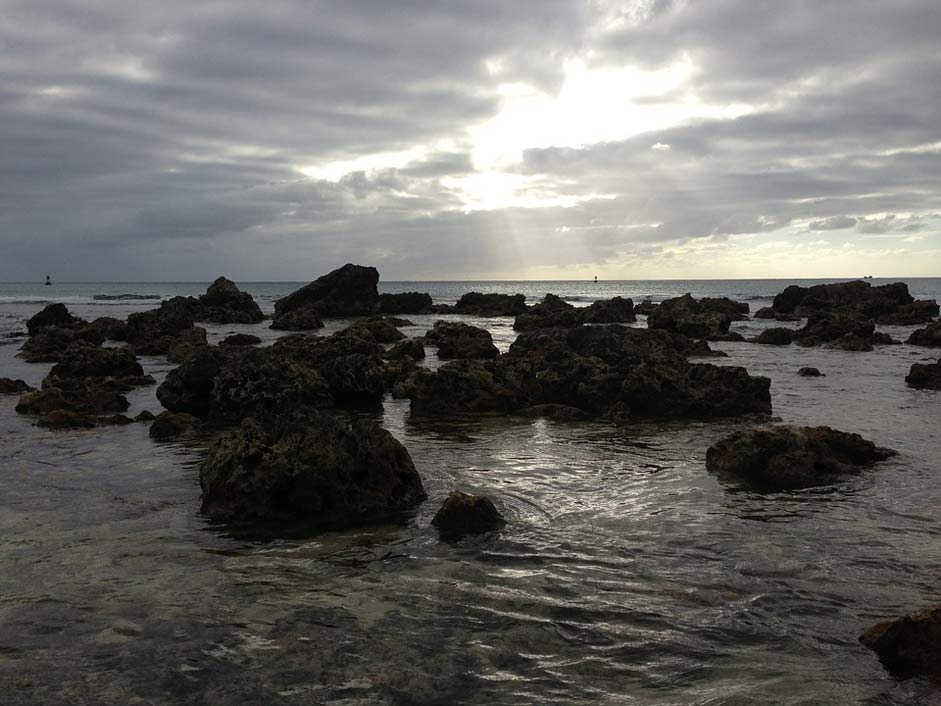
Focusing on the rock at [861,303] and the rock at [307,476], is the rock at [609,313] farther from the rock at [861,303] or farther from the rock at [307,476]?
the rock at [307,476]

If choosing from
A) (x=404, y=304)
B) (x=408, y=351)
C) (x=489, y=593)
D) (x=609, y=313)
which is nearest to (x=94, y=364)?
(x=408, y=351)

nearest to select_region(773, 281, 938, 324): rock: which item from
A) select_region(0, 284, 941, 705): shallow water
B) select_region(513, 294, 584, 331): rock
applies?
select_region(513, 294, 584, 331): rock

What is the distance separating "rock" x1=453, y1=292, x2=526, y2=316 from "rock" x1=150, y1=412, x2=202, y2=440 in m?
49.7

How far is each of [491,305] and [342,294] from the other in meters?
13.2

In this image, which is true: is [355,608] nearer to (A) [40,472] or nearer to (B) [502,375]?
(A) [40,472]

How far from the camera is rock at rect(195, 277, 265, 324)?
52000 millimetres

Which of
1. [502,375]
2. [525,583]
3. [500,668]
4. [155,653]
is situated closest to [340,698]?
[500,668]

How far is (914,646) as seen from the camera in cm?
468

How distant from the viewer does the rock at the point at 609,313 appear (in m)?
48.4

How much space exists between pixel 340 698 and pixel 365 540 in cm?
284

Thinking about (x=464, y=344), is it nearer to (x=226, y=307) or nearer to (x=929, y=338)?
(x=929, y=338)

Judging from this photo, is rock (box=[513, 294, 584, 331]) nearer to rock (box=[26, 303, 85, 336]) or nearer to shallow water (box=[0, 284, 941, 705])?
rock (box=[26, 303, 85, 336])

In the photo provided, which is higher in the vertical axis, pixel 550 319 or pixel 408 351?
pixel 550 319

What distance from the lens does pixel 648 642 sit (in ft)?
16.8
